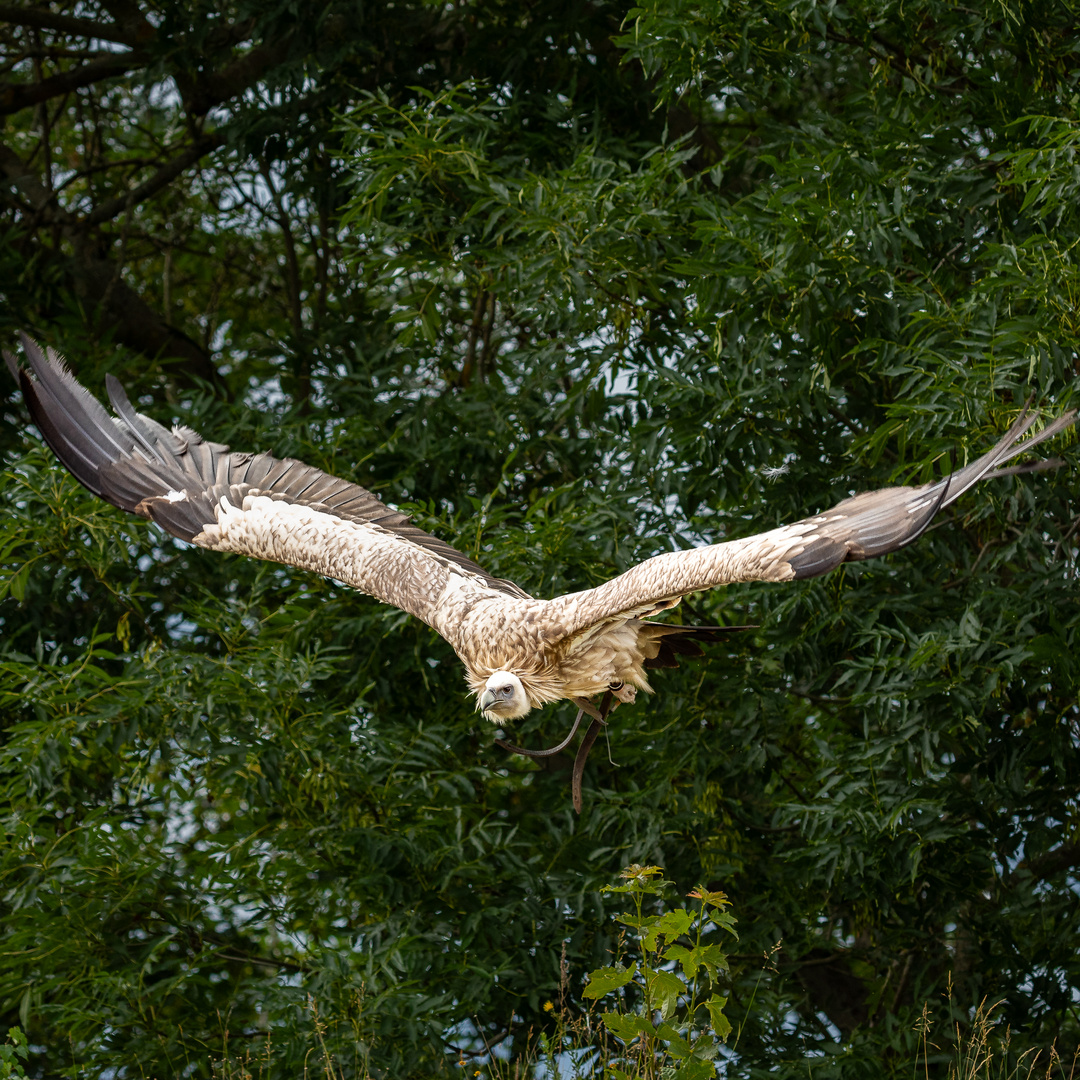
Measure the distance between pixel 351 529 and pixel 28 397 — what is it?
1.15 m

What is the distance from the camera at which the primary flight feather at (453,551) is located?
380cm

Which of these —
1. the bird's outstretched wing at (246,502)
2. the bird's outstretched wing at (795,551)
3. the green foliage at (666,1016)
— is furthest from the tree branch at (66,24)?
the green foliage at (666,1016)

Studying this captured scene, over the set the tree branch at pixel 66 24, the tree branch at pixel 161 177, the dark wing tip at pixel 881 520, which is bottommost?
the dark wing tip at pixel 881 520

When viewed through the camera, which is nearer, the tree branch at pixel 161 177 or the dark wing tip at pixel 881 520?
the dark wing tip at pixel 881 520

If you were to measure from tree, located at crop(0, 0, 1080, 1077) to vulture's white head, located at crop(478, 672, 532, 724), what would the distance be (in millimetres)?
1519

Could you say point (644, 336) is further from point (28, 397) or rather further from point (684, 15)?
point (28, 397)

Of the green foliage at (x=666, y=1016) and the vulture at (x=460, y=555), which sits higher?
the vulture at (x=460, y=555)

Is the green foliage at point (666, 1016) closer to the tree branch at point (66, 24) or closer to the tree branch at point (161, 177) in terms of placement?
the tree branch at point (161, 177)

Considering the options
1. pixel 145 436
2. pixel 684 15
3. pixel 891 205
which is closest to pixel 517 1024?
pixel 145 436

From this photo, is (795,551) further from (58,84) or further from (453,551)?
(58,84)

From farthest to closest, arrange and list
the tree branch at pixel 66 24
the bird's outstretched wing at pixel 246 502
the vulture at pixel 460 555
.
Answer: the tree branch at pixel 66 24
the bird's outstretched wing at pixel 246 502
the vulture at pixel 460 555

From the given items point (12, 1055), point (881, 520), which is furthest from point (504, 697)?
point (12, 1055)

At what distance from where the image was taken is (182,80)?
7730 millimetres

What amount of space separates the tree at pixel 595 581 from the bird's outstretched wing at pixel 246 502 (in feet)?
2.72
